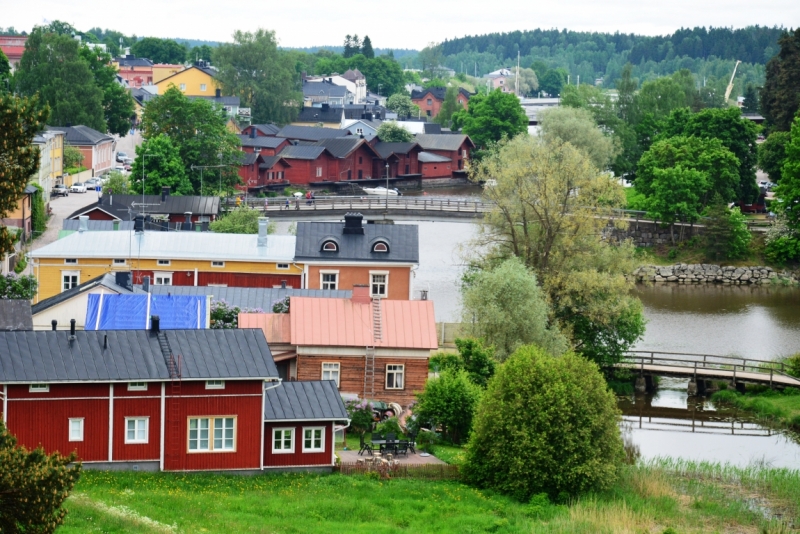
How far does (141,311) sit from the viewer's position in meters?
34.8

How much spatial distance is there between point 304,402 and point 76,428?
→ 476 centimetres

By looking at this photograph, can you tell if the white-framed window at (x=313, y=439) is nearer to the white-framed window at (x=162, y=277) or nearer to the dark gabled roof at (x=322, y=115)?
the white-framed window at (x=162, y=277)

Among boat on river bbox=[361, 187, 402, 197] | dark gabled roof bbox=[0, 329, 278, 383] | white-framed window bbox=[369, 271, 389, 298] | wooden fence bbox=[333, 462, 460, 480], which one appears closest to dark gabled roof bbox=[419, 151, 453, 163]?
boat on river bbox=[361, 187, 402, 197]

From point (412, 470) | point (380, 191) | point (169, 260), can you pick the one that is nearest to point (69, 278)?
point (169, 260)

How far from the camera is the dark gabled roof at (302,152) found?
9194cm

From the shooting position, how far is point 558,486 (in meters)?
28.6

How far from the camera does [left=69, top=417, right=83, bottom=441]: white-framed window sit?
1093 inches

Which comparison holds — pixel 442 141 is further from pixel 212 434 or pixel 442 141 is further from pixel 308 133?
pixel 212 434

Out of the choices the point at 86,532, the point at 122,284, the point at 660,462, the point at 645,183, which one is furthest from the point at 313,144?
the point at 86,532

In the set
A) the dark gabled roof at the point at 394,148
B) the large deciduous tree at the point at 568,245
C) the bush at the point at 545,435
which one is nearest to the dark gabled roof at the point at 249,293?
the large deciduous tree at the point at 568,245

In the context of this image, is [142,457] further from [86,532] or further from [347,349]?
[347,349]

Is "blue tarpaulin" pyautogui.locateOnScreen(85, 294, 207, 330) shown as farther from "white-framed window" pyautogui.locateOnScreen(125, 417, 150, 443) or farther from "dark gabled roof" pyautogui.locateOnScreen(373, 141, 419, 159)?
"dark gabled roof" pyautogui.locateOnScreen(373, 141, 419, 159)

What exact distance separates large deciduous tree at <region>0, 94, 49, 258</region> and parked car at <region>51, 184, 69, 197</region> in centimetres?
5359

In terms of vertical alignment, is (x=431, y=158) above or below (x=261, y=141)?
below
